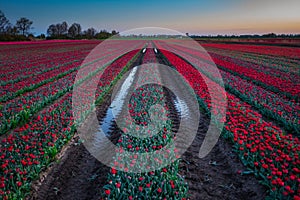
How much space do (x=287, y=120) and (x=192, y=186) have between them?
15.2 feet

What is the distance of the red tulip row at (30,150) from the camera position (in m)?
4.21

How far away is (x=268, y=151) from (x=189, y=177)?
1986mm

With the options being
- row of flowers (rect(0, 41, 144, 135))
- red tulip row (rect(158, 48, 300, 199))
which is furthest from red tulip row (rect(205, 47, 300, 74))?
row of flowers (rect(0, 41, 144, 135))

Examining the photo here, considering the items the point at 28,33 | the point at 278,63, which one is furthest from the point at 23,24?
the point at 278,63

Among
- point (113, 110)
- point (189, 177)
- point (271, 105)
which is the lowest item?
point (189, 177)

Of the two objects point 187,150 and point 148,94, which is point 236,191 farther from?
point 148,94

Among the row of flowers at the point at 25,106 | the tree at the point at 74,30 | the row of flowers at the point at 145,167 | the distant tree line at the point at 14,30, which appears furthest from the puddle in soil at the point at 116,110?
the tree at the point at 74,30

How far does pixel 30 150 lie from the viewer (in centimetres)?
534

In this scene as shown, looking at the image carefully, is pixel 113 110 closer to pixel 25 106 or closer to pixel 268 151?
pixel 25 106

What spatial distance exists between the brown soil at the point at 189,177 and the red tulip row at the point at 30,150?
0.30 m

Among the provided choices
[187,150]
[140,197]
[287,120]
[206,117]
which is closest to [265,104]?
[287,120]

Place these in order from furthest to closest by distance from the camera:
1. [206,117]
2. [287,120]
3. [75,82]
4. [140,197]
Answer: [75,82], [206,117], [287,120], [140,197]

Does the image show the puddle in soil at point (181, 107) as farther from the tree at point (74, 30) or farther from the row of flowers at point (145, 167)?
the tree at point (74, 30)

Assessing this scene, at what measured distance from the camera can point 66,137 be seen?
251 inches
